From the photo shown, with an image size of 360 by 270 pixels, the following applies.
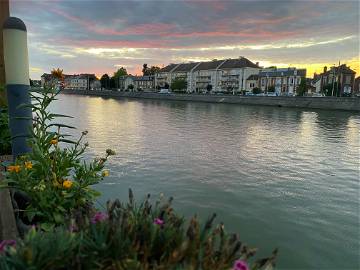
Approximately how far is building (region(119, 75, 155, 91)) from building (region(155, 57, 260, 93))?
43.1 feet

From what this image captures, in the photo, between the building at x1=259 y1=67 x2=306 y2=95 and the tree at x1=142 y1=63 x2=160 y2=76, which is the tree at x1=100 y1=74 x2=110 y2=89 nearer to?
the tree at x1=142 y1=63 x2=160 y2=76

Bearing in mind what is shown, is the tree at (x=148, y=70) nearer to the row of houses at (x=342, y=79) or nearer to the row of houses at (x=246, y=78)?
the row of houses at (x=246, y=78)

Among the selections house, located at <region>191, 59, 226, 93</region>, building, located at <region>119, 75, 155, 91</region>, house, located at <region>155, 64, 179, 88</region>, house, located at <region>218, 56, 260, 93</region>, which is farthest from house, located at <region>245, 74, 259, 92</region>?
building, located at <region>119, 75, 155, 91</region>

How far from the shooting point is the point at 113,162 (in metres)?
10.6

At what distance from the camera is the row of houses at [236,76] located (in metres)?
111

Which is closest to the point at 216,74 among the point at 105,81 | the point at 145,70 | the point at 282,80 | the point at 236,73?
the point at 236,73

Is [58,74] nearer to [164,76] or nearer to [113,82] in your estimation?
[164,76]

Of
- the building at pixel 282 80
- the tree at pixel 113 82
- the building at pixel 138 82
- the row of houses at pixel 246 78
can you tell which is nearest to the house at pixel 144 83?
the building at pixel 138 82

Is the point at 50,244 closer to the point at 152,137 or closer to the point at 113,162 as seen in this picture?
the point at 113,162

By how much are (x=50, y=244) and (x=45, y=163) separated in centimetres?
173

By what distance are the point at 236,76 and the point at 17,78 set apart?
115969 millimetres

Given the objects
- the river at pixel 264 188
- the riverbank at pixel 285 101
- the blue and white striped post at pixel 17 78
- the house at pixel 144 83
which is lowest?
the river at pixel 264 188

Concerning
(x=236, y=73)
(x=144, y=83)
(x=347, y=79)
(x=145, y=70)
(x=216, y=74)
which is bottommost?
(x=144, y=83)

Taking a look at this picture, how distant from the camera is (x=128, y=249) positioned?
181cm
